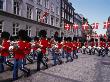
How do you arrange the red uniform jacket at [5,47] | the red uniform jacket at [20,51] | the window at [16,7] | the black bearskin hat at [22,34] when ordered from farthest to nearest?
1. the window at [16,7]
2. the red uniform jacket at [5,47]
3. the black bearskin hat at [22,34]
4. the red uniform jacket at [20,51]

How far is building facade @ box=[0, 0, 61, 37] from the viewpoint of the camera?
99.6 feet

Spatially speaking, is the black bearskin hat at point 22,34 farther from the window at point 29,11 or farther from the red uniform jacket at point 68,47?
the window at point 29,11

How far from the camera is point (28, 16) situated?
37625mm

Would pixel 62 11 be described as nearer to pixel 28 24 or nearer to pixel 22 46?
pixel 28 24

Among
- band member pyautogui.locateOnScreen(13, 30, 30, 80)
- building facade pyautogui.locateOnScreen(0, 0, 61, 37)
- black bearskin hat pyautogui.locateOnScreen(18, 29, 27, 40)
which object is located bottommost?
band member pyautogui.locateOnScreen(13, 30, 30, 80)

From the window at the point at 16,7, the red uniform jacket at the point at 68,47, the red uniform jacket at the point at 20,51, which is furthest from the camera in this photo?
the window at the point at 16,7

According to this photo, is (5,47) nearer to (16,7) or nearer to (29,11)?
(16,7)

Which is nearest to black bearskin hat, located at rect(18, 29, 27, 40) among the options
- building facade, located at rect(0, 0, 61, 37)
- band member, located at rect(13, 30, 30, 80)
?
band member, located at rect(13, 30, 30, 80)

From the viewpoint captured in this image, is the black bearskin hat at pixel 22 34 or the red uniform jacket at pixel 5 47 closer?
the black bearskin hat at pixel 22 34

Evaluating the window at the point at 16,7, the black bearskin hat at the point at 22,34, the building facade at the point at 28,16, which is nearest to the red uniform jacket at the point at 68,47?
the black bearskin hat at the point at 22,34

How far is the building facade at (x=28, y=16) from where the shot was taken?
99.6ft

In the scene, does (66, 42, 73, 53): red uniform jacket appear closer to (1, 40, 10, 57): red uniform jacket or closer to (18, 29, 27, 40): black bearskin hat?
(1, 40, 10, 57): red uniform jacket

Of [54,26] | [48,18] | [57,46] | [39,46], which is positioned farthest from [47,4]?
[39,46]

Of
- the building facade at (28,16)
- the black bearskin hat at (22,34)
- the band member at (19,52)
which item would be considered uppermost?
the building facade at (28,16)
